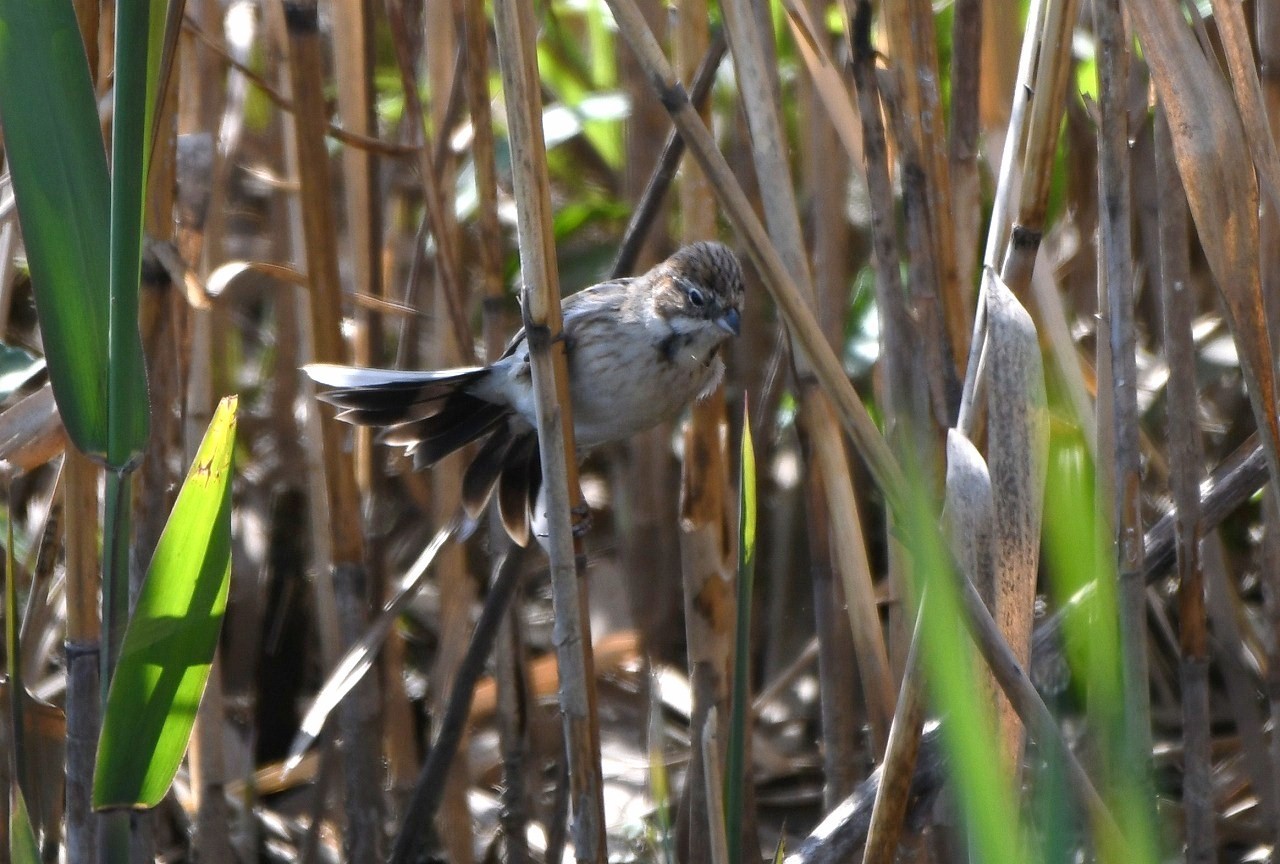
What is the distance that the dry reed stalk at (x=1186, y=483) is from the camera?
5.24 feet

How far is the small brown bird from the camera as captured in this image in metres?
2.14

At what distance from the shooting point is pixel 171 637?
1167 mm

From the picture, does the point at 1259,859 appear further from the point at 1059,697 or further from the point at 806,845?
the point at 806,845

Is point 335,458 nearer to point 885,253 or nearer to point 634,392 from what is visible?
point 634,392

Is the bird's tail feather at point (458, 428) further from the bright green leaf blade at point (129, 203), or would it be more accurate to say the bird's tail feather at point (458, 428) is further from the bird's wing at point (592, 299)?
the bright green leaf blade at point (129, 203)

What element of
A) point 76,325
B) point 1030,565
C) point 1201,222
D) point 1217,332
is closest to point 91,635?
point 76,325

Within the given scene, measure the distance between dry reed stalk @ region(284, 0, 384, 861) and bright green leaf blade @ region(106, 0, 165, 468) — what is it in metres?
0.66

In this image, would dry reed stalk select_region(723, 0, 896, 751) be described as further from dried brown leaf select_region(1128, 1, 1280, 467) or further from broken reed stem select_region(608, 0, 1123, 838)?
dried brown leaf select_region(1128, 1, 1280, 467)

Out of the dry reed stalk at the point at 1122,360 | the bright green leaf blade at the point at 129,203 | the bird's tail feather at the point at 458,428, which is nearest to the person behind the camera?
the bright green leaf blade at the point at 129,203

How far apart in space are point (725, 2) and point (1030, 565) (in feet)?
2.07

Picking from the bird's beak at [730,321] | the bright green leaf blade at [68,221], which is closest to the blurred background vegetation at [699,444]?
the bright green leaf blade at [68,221]

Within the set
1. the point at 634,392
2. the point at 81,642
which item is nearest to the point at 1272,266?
the point at 634,392

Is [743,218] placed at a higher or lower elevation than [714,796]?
higher

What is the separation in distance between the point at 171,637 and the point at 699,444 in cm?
102
